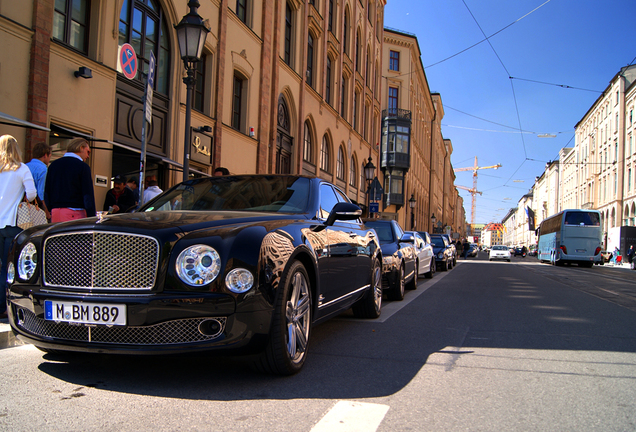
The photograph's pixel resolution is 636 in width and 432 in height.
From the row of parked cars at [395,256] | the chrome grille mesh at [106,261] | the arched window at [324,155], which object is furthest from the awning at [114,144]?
the arched window at [324,155]

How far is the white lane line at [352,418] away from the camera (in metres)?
2.72

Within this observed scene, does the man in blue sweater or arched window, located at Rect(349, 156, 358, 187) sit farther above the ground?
arched window, located at Rect(349, 156, 358, 187)

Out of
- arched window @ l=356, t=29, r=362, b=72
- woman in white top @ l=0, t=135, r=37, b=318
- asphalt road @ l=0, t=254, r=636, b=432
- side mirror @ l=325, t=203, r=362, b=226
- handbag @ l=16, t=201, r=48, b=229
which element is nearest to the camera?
asphalt road @ l=0, t=254, r=636, b=432

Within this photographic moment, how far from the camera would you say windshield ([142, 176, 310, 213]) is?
4559 millimetres

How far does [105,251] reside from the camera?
3.22 m

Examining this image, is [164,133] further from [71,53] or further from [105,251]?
[105,251]

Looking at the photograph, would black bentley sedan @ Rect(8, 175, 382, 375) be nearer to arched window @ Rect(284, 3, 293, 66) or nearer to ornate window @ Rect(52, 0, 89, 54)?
ornate window @ Rect(52, 0, 89, 54)

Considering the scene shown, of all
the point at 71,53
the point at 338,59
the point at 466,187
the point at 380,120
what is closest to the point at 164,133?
the point at 71,53

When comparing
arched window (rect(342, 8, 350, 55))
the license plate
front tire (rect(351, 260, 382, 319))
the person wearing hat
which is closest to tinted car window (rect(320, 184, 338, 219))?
front tire (rect(351, 260, 382, 319))

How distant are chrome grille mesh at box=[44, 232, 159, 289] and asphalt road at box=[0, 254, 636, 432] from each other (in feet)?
2.24

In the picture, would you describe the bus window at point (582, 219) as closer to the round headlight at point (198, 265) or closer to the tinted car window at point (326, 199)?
the tinted car window at point (326, 199)

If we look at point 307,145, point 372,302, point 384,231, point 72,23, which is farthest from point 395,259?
point 307,145

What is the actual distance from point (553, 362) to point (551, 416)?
5.03 ft

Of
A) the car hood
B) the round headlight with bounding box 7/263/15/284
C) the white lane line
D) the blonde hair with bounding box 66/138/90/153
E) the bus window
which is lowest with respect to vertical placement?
the white lane line
